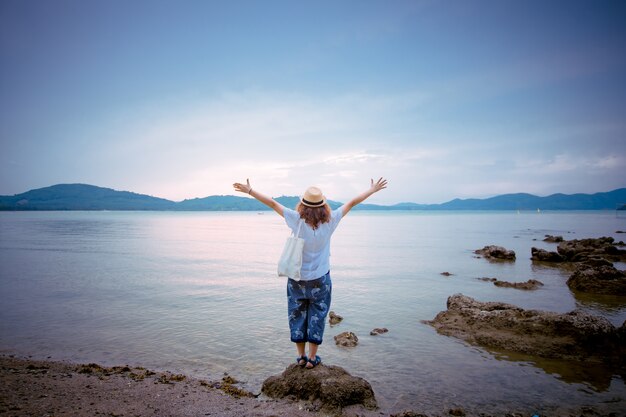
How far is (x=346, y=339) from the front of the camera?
874 centimetres

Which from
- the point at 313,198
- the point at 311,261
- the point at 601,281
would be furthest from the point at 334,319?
the point at 601,281

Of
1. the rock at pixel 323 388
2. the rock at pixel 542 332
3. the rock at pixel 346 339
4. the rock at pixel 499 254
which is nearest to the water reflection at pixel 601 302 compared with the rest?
the rock at pixel 542 332

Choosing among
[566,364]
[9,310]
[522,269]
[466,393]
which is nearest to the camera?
[466,393]

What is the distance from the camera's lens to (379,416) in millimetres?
5285

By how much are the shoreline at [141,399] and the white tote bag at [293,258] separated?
199cm

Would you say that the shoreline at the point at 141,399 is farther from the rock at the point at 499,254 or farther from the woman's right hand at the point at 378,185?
the rock at the point at 499,254

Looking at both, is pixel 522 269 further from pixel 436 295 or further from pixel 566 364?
pixel 566 364

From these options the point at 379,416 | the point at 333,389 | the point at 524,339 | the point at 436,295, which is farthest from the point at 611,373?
the point at 436,295

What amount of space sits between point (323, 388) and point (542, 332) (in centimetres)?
609

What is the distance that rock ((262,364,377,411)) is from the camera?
530cm

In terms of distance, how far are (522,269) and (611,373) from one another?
1633 cm

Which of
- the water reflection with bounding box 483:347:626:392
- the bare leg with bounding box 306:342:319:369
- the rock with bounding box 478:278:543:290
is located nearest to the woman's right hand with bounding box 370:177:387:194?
the bare leg with bounding box 306:342:319:369

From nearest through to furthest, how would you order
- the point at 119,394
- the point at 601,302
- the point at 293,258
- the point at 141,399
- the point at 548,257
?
the point at 293,258, the point at 141,399, the point at 119,394, the point at 601,302, the point at 548,257

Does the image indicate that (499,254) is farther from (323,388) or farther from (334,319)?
(323,388)
